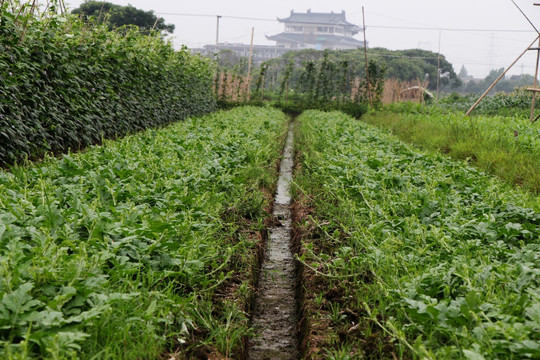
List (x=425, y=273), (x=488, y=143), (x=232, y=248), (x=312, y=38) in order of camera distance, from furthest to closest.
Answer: (x=312, y=38)
(x=488, y=143)
(x=232, y=248)
(x=425, y=273)

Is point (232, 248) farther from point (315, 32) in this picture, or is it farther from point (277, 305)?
point (315, 32)

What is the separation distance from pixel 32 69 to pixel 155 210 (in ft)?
12.7

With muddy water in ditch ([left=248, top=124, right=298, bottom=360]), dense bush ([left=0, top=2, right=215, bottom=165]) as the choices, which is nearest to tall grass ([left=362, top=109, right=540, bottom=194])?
muddy water in ditch ([left=248, top=124, right=298, bottom=360])

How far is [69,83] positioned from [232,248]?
16.4 ft

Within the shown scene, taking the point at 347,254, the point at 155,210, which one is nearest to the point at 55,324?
the point at 155,210

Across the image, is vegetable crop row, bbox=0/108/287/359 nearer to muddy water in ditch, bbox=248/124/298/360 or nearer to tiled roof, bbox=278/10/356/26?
muddy water in ditch, bbox=248/124/298/360

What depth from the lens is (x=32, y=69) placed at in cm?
593

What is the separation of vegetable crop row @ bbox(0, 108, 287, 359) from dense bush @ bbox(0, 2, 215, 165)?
176cm

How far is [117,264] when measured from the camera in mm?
2344

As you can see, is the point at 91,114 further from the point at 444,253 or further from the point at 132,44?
the point at 444,253

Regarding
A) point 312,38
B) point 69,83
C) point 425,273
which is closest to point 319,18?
point 312,38

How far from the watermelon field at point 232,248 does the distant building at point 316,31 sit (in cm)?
7231

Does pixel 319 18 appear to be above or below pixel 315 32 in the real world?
above

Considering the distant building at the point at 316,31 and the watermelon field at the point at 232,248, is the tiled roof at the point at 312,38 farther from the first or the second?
the watermelon field at the point at 232,248
